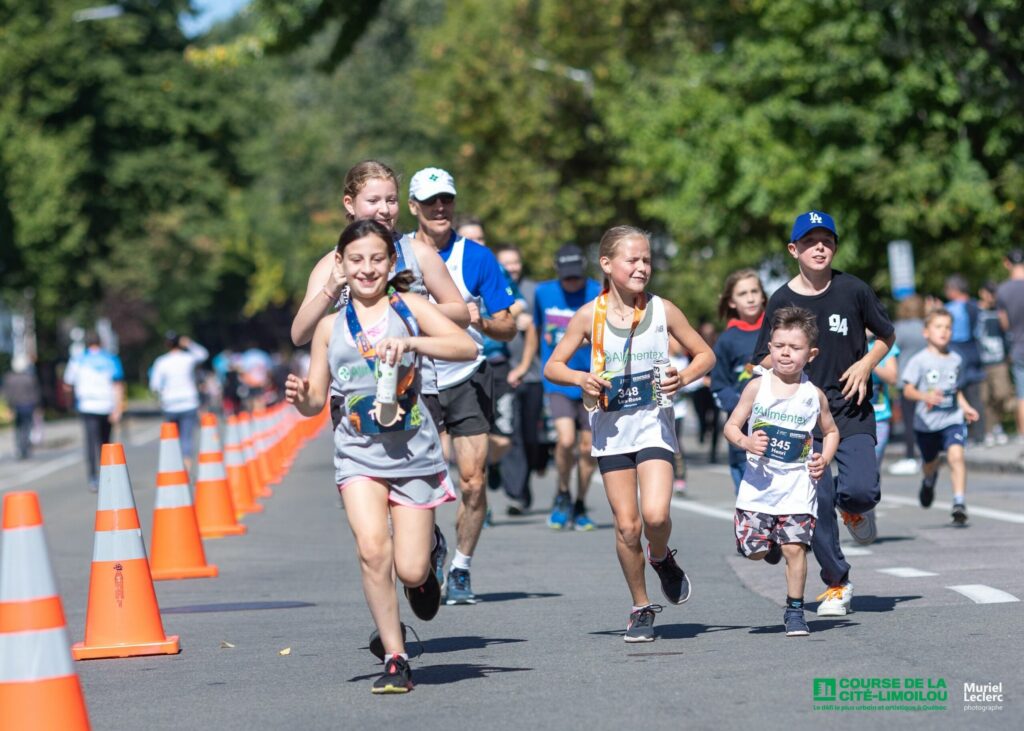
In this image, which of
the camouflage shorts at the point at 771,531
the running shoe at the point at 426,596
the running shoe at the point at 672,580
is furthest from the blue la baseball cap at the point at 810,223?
the running shoe at the point at 426,596

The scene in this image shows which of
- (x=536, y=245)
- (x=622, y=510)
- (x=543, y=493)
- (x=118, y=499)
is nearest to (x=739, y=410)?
(x=622, y=510)

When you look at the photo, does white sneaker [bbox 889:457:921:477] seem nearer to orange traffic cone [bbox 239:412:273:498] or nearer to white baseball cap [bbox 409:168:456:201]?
orange traffic cone [bbox 239:412:273:498]

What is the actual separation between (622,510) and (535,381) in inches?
282

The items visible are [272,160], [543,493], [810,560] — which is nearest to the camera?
[810,560]

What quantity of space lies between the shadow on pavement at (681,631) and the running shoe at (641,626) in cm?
16

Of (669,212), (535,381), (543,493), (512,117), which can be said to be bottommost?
(543,493)

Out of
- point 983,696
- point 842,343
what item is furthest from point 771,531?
point 983,696

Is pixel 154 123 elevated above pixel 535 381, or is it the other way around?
pixel 154 123

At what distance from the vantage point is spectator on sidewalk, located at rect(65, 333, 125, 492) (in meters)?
23.4

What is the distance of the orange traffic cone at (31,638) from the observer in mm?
5820

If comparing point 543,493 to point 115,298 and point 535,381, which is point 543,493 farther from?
point 115,298

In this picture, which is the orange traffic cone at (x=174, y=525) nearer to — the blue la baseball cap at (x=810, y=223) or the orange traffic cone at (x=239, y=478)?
the blue la baseball cap at (x=810, y=223)

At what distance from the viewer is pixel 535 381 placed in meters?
15.3

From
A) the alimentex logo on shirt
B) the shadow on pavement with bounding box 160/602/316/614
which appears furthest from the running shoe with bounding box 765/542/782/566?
the shadow on pavement with bounding box 160/602/316/614
